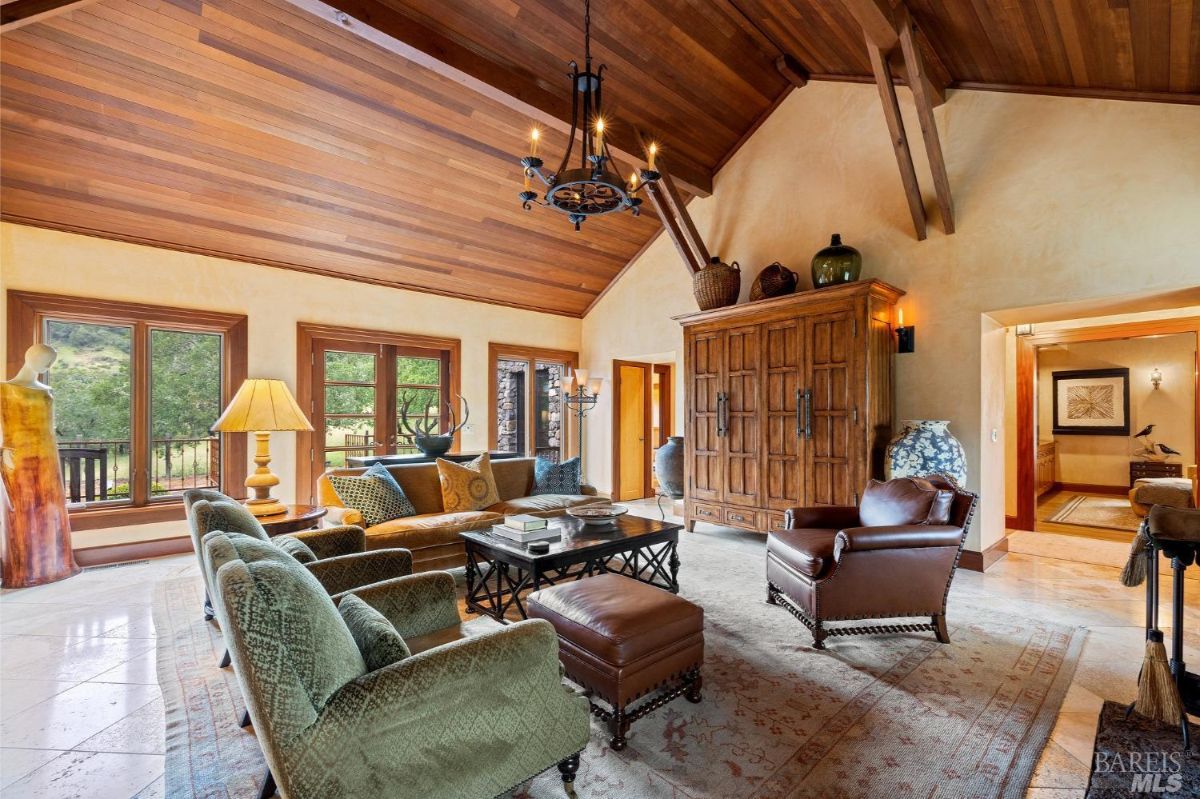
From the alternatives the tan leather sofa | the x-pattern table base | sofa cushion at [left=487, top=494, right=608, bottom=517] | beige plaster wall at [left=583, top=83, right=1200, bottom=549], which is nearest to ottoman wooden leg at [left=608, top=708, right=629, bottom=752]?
the x-pattern table base

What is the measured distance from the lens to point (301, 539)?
2691 mm

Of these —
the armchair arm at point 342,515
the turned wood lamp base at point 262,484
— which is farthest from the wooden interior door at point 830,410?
the turned wood lamp base at point 262,484

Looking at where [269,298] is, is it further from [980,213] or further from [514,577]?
[980,213]

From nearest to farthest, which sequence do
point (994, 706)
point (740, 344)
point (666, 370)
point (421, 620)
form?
point (421, 620), point (994, 706), point (740, 344), point (666, 370)

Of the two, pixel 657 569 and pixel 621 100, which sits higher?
pixel 621 100

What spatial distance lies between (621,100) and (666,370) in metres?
4.09

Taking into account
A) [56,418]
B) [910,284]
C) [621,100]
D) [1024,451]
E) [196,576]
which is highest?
[621,100]

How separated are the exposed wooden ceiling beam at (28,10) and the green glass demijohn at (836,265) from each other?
5.05 meters

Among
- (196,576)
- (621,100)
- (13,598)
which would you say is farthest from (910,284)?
(13,598)

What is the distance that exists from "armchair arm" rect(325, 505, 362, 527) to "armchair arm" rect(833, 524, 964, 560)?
2.85 m

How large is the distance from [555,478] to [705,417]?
1.67m

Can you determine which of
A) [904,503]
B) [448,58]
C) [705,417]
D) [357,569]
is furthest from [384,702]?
[705,417]

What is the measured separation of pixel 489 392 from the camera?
677 cm

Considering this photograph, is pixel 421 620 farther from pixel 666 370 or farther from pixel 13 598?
pixel 666 370
